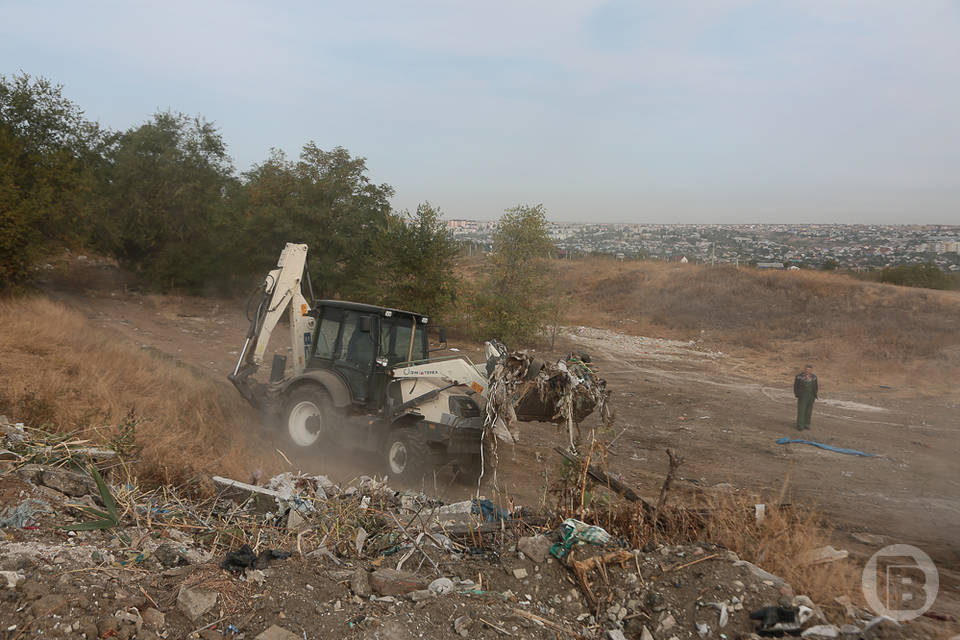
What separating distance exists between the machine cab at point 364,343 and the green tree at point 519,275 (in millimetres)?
11458

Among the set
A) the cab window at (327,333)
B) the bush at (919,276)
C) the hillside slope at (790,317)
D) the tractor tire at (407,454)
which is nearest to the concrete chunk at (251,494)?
the tractor tire at (407,454)

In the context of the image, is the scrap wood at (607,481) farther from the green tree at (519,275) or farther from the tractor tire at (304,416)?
the green tree at (519,275)

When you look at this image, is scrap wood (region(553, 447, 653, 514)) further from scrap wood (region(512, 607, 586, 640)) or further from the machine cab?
the machine cab

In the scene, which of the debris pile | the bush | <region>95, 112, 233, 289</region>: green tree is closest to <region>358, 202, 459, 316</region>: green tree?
<region>95, 112, 233, 289</region>: green tree

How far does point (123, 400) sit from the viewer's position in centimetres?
818

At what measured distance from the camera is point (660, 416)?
43.8 feet

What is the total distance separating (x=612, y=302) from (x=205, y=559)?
30048 millimetres

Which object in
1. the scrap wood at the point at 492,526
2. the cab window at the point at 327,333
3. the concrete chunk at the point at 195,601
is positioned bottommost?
the scrap wood at the point at 492,526

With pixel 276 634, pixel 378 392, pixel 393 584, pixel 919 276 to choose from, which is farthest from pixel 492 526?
pixel 919 276

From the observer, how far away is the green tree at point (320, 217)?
2198 centimetres

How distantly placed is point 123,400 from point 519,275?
14.7m

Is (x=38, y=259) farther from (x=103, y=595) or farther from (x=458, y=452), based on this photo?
(x=103, y=595)

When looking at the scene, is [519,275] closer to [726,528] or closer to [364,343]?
[364,343]

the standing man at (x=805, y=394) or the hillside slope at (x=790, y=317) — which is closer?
the standing man at (x=805, y=394)
